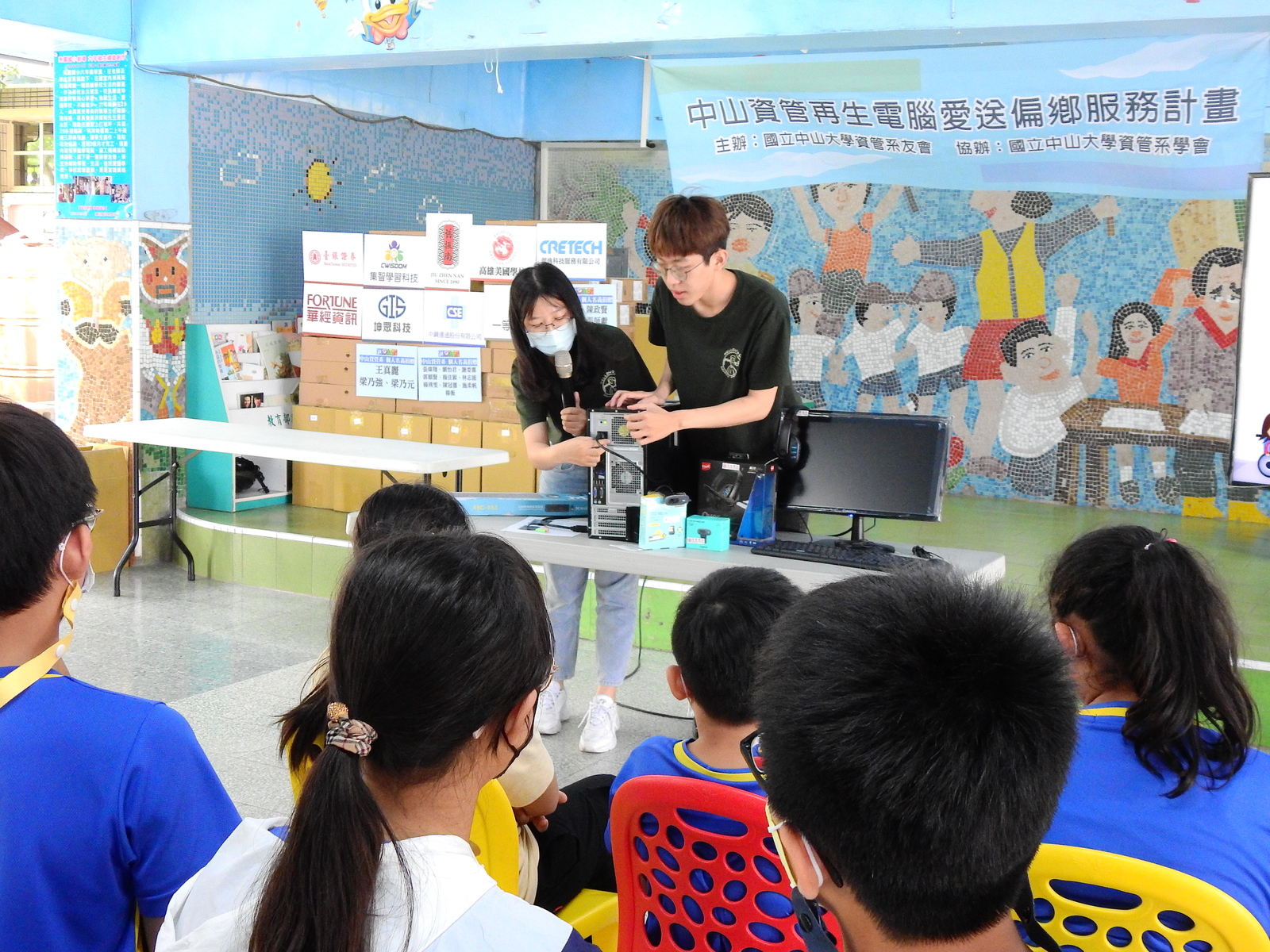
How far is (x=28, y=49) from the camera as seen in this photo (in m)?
5.95

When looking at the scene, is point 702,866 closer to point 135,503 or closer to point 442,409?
point 135,503

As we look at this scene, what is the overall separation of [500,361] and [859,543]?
3264 mm

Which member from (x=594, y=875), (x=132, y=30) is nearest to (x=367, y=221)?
(x=132, y=30)

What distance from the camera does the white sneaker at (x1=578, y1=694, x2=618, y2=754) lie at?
3.69 meters

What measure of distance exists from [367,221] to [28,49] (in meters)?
2.23

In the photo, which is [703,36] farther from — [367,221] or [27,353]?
[27,353]

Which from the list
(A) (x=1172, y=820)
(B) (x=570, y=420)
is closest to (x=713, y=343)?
(B) (x=570, y=420)

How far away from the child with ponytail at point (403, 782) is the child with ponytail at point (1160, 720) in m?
0.66

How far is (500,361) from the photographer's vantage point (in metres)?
6.14

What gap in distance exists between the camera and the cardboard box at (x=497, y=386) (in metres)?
6.15

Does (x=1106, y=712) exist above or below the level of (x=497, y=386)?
below

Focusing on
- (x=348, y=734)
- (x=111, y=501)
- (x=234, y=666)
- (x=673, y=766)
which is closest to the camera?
(x=348, y=734)

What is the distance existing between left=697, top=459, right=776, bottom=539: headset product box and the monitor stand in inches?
11.0

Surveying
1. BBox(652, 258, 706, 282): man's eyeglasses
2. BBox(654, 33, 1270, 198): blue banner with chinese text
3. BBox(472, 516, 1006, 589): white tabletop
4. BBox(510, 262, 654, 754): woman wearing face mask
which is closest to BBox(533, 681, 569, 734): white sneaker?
BBox(510, 262, 654, 754): woman wearing face mask
